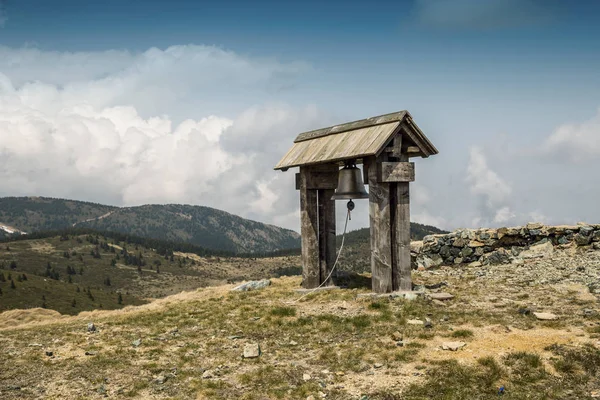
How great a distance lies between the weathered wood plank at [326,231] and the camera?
19.2 meters

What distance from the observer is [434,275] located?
21156 mm

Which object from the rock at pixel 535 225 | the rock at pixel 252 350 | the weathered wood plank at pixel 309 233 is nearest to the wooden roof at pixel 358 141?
the weathered wood plank at pixel 309 233

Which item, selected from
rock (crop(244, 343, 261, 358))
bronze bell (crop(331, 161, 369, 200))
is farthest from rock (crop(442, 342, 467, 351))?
bronze bell (crop(331, 161, 369, 200))

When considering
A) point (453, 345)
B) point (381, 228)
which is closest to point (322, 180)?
point (381, 228)

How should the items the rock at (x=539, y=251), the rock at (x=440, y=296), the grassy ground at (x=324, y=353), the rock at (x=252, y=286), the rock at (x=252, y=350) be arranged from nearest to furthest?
the grassy ground at (x=324, y=353)
the rock at (x=252, y=350)
the rock at (x=440, y=296)
the rock at (x=252, y=286)
the rock at (x=539, y=251)

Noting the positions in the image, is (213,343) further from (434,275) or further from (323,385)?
(434,275)

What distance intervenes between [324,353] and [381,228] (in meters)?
6.04

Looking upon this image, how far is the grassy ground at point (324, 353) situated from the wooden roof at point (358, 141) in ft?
16.8

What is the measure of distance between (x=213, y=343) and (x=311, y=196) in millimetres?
8067

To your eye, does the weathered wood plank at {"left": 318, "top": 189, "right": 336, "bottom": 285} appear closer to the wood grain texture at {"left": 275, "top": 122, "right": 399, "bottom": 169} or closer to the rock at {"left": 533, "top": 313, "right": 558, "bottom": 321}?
the wood grain texture at {"left": 275, "top": 122, "right": 399, "bottom": 169}

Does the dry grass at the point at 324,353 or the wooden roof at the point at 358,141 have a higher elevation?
the wooden roof at the point at 358,141

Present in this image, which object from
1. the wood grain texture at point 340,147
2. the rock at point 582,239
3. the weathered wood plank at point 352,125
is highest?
the weathered wood plank at point 352,125

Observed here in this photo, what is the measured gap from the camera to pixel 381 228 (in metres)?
15.9

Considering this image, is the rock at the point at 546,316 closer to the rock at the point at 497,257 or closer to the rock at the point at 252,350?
the rock at the point at 252,350
